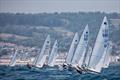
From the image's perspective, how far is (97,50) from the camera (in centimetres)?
7900

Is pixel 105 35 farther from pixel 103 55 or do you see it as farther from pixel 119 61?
pixel 119 61

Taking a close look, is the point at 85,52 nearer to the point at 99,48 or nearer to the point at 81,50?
the point at 81,50

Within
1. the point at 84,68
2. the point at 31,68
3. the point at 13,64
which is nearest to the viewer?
the point at 84,68

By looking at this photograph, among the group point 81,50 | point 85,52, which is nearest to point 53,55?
point 85,52

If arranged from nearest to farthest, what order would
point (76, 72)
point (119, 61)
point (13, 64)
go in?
point (76, 72)
point (13, 64)
point (119, 61)

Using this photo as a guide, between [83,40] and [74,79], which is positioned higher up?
[83,40]

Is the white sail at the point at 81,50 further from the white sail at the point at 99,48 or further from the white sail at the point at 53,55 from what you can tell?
the white sail at the point at 53,55

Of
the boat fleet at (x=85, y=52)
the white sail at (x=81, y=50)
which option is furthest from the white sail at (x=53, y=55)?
the white sail at (x=81, y=50)

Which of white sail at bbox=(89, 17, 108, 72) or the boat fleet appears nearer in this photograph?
white sail at bbox=(89, 17, 108, 72)

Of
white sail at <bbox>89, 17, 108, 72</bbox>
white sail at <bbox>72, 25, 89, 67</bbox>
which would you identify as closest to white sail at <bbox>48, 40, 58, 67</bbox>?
white sail at <bbox>72, 25, 89, 67</bbox>

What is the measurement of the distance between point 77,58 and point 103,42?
708 inches

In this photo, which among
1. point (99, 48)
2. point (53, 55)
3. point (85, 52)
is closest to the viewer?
point (99, 48)

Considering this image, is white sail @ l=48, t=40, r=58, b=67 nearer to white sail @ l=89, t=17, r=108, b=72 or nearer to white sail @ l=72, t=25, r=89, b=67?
white sail @ l=72, t=25, r=89, b=67

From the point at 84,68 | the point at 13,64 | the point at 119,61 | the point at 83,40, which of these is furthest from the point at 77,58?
the point at 119,61
